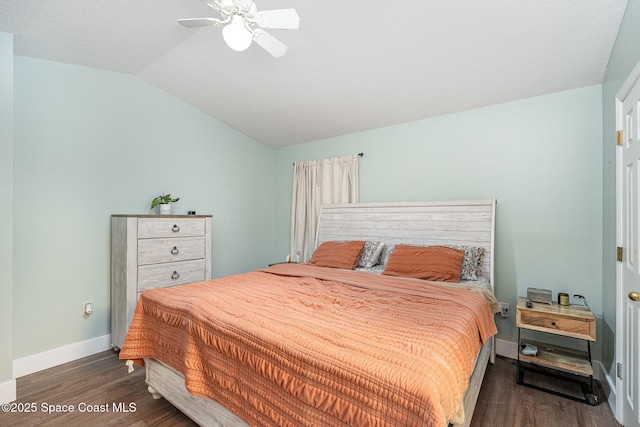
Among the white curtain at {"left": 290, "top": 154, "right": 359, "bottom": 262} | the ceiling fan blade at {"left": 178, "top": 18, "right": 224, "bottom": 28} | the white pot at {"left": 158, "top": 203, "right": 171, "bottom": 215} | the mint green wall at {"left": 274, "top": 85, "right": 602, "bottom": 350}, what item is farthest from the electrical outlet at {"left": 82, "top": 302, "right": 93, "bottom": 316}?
the mint green wall at {"left": 274, "top": 85, "right": 602, "bottom": 350}

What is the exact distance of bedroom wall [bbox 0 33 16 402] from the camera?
6.57 feet

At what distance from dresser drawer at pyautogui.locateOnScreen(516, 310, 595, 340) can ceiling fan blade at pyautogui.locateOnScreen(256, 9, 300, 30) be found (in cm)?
259

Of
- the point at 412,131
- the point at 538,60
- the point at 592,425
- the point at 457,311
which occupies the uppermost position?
the point at 538,60

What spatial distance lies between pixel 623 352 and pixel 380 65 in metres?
2.58

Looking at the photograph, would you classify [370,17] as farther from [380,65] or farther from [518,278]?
[518,278]

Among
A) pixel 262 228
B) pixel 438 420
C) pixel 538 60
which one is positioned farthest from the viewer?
pixel 262 228

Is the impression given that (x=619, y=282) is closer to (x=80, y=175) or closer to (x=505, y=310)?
(x=505, y=310)

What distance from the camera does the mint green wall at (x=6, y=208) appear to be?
2.01 metres

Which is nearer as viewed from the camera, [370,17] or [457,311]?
[457,311]

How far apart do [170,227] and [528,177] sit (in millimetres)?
3456

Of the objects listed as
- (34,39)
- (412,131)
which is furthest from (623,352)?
(34,39)

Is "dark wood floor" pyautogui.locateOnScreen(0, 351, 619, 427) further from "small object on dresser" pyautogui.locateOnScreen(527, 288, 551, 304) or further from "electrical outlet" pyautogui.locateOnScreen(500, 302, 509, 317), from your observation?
"small object on dresser" pyautogui.locateOnScreen(527, 288, 551, 304)

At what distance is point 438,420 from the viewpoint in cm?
87

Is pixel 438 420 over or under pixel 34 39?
under
